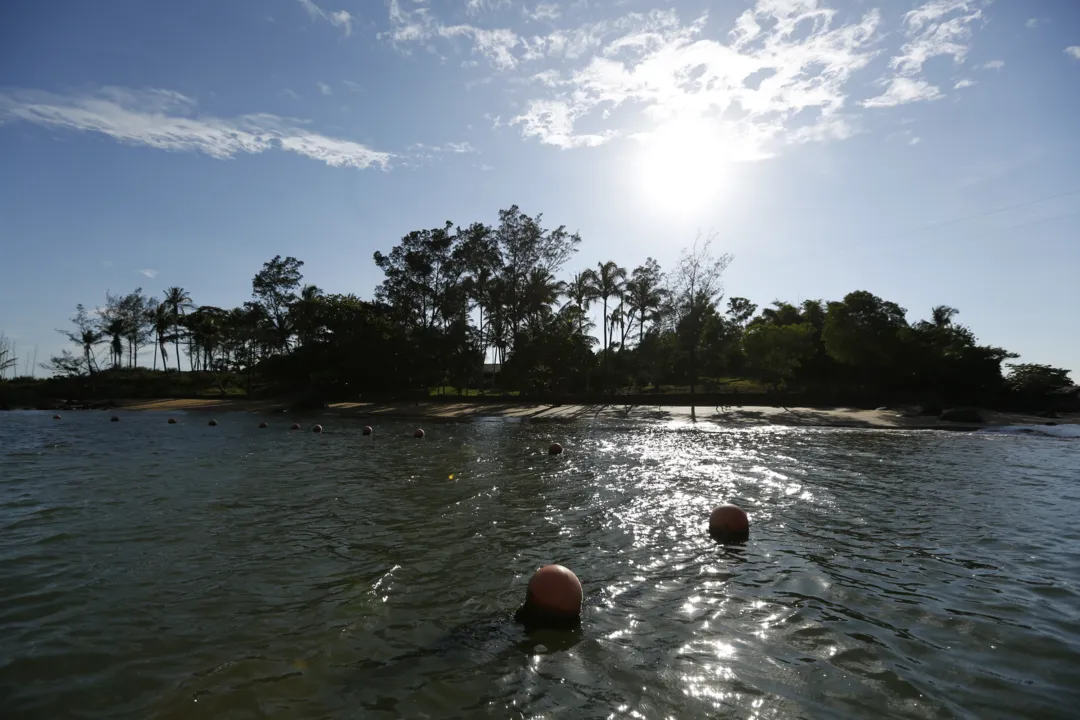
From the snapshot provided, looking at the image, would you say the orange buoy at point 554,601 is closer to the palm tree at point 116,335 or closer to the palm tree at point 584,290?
the palm tree at point 584,290

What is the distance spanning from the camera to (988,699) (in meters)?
4.58

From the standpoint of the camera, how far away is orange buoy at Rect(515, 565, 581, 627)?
5898 mm

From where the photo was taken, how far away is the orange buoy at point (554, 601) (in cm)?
590

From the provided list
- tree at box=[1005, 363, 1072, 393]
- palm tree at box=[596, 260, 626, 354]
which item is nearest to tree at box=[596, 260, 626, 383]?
palm tree at box=[596, 260, 626, 354]

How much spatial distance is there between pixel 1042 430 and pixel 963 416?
14.0ft

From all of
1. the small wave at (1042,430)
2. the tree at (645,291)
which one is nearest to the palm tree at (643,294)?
the tree at (645,291)

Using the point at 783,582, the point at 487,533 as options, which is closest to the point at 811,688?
the point at 783,582

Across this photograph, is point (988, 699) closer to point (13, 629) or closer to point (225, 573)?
point (225, 573)

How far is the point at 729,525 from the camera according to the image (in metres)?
Result: 9.17

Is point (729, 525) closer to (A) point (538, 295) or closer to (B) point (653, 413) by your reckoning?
(B) point (653, 413)

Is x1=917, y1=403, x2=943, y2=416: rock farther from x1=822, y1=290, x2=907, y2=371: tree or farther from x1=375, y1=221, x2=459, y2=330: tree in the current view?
x1=375, y1=221, x2=459, y2=330: tree

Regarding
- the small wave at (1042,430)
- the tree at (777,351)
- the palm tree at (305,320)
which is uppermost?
the palm tree at (305,320)

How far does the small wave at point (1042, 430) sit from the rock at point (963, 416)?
1.80 metres

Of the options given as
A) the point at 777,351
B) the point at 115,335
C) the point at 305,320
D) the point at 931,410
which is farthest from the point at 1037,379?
the point at 115,335
